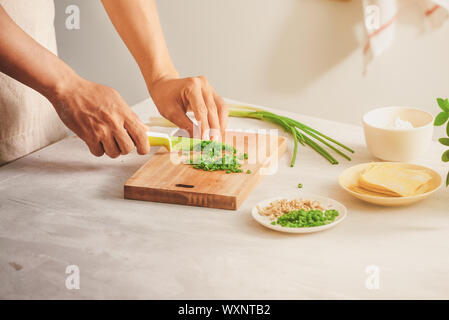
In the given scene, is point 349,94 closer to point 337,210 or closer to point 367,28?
point 367,28

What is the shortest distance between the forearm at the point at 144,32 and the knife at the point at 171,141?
232 millimetres

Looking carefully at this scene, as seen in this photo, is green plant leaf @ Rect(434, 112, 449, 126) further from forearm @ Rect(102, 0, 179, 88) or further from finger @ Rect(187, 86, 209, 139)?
forearm @ Rect(102, 0, 179, 88)

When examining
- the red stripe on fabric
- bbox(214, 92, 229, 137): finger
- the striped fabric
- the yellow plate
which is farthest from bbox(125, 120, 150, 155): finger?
the red stripe on fabric

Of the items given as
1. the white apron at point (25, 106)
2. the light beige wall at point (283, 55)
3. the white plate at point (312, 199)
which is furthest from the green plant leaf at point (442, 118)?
the light beige wall at point (283, 55)

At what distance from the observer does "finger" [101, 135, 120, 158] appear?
1318 mm

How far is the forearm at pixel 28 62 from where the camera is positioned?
121 cm

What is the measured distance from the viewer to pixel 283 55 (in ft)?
10.1

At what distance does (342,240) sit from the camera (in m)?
1.07

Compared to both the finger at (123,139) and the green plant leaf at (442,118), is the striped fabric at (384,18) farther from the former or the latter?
the finger at (123,139)

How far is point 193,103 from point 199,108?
0.03 metres

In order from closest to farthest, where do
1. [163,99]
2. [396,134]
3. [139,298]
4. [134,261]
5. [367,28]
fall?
[139,298] → [134,261] → [396,134] → [163,99] → [367,28]

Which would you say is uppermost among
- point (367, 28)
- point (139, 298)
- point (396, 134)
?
point (367, 28)

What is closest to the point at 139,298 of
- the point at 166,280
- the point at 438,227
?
the point at 166,280

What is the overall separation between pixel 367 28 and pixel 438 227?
6.08 feet
